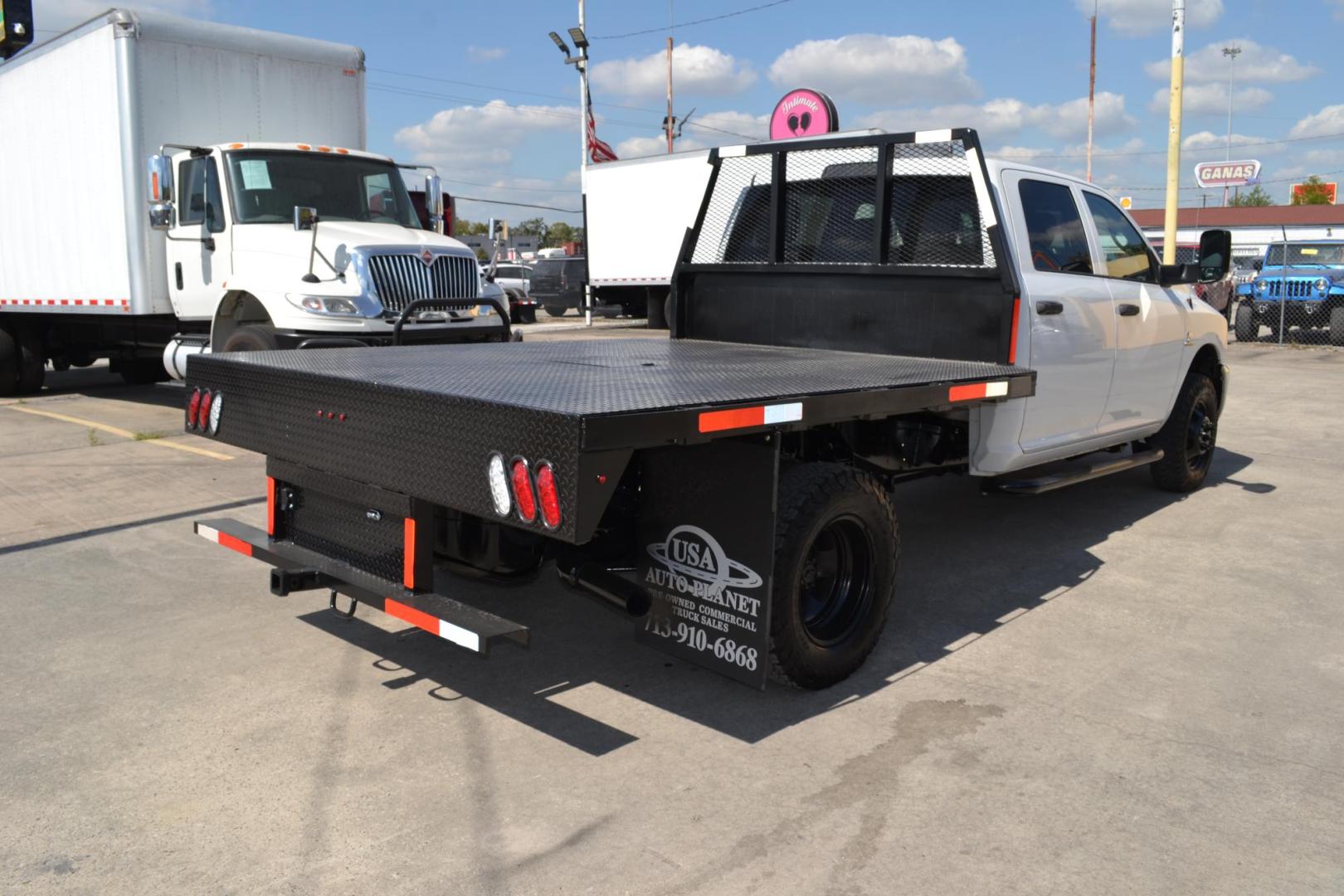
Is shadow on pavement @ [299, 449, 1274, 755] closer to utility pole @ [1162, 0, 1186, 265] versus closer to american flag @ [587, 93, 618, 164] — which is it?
utility pole @ [1162, 0, 1186, 265]

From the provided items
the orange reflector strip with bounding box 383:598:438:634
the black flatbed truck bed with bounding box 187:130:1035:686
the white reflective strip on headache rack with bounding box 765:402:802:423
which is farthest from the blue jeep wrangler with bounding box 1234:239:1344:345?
the orange reflector strip with bounding box 383:598:438:634

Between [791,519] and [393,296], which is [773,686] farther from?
[393,296]

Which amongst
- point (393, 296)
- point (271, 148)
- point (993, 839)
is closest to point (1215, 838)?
point (993, 839)

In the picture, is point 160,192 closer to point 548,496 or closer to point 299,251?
point 299,251

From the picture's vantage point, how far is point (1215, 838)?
3182mm

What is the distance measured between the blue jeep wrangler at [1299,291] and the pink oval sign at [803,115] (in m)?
15.8

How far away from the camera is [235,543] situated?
457 cm

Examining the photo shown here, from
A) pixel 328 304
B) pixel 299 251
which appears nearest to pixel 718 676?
pixel 328 304

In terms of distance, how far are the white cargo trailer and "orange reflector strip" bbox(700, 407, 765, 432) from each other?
1996 cm

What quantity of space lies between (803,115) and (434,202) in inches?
165

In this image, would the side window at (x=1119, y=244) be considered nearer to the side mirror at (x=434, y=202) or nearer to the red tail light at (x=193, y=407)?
the red tail light at (x=193, y=407)

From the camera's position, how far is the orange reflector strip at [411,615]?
3.66 m

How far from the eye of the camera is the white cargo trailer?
23.8 metres

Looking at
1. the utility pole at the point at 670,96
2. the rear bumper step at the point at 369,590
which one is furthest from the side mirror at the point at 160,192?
the utility pole at the point at 670,96
